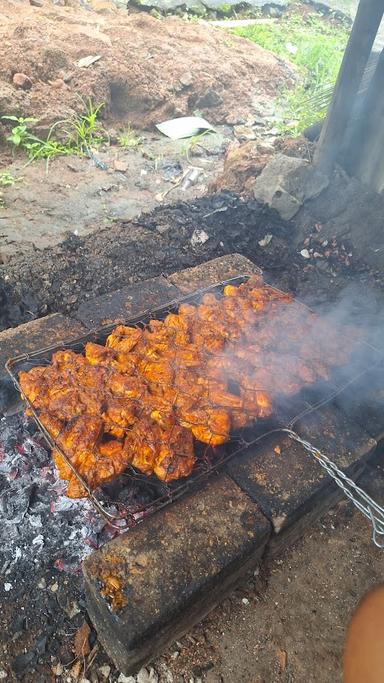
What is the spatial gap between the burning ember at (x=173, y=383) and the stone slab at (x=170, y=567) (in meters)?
0.31

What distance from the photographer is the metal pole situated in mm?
5785

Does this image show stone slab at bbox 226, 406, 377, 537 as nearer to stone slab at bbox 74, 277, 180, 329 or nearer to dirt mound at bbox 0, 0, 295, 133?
stone slab at bbox 74, 277, 180, 329

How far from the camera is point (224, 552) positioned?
2842 mm

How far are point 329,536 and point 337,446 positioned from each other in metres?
0.94

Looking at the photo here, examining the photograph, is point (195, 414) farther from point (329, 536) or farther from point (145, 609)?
point (329, 536)

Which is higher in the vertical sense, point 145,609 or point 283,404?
point 283,404

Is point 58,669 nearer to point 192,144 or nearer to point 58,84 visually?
point 192,144

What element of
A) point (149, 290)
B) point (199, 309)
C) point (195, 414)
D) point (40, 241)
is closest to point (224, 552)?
point (195, 414)

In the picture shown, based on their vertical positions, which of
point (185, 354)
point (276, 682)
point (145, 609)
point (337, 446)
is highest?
point (185, 354)

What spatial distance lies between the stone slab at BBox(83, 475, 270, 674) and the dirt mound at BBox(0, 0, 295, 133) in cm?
867

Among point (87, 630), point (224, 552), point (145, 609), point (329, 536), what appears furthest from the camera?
point (329, 536)

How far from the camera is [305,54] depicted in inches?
552

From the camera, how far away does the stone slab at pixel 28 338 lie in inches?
148

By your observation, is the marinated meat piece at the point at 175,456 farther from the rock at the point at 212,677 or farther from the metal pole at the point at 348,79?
the metal pole at the point at 348,79
